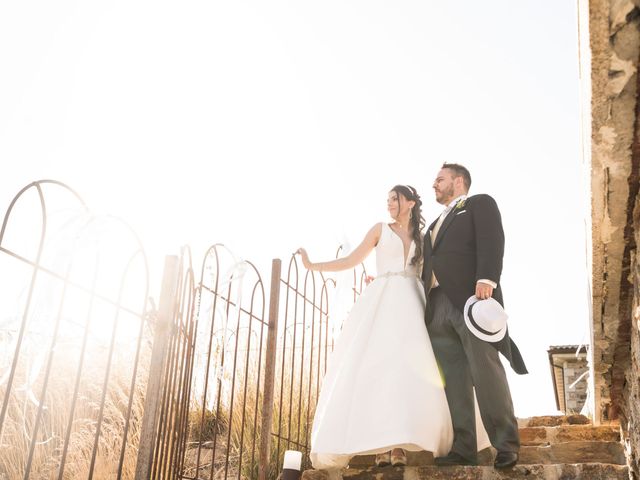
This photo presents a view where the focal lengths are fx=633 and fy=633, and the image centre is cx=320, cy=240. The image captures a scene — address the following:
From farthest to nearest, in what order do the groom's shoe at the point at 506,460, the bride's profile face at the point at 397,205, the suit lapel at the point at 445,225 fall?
the bride's profile face at the point at 397,205 → the suit lapel at the point at 445,225 → the groom's shoe at the point at 506,460

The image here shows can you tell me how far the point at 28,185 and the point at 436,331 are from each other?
2483 millimetres

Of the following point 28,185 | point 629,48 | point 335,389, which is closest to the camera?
point 629,48

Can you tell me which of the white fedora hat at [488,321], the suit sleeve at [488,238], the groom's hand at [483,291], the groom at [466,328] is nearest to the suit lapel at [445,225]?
the groom at [466,328]

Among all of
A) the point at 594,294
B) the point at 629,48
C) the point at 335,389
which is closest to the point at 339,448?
the point at 335,389

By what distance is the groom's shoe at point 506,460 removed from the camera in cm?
337

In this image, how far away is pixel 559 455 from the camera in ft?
13.5

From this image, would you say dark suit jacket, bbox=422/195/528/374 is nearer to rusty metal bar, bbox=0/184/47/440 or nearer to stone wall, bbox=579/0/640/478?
stone wall, bbox=579/0/640/478

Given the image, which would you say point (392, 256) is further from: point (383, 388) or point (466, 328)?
point (383, 388)

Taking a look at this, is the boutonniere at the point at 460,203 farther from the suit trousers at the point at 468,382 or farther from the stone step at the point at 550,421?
the stone step at the point at 550,421

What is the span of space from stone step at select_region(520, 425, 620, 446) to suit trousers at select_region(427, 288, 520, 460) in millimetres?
936

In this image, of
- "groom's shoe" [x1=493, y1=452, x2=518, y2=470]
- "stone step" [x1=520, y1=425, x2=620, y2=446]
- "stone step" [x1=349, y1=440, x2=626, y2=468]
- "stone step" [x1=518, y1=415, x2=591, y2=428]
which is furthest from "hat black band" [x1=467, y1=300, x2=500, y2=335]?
"stone step" [x1=518, y1=415, x2=591, y2=428]

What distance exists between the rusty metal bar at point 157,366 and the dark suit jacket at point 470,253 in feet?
5.33

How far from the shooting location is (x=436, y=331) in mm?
3957

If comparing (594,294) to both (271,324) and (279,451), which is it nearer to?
(271,324)
